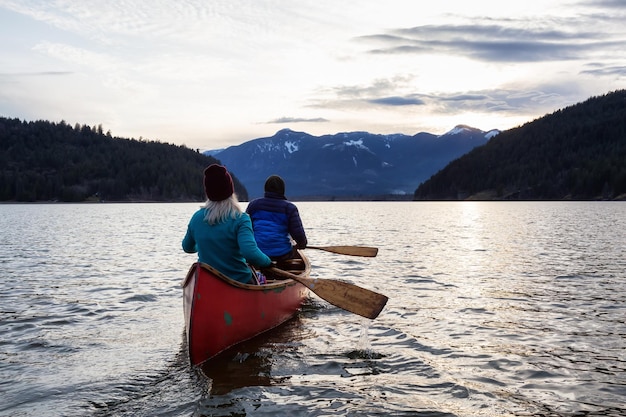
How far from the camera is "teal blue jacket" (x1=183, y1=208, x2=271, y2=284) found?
29.7ft

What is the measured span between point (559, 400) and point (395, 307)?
6.93m

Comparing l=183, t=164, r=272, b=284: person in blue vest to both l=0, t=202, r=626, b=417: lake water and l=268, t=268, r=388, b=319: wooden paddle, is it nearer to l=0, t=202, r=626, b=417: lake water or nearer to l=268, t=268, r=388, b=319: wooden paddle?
l=268, t=268, r=388, b=319: wooden paddle

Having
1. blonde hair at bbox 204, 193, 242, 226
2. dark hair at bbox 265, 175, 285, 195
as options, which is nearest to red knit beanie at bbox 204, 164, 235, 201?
blonde hair at bbox 204, 193, 242, 226

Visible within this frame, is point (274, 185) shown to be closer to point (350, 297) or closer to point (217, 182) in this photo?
point (350, 297)

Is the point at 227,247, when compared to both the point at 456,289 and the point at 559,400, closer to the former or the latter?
the point at 559,400

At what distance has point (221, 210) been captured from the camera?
896 cm

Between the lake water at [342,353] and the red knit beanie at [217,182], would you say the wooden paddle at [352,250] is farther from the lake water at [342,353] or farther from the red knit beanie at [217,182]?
the red knit beanie at [217,182]

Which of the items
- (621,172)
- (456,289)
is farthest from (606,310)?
(621,172)

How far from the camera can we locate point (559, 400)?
7473mm

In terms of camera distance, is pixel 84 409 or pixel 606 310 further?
pixel 606 310

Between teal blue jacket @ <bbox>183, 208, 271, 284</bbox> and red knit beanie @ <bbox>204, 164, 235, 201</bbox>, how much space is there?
42 centimetres

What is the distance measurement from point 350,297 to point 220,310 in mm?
2656

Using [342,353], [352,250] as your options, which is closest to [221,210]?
[342,353]

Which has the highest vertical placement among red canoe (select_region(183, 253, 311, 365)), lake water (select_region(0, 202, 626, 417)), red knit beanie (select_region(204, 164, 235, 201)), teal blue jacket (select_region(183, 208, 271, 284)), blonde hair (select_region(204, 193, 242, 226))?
red knit beanie (select_region(204, 164, 235, 201))
